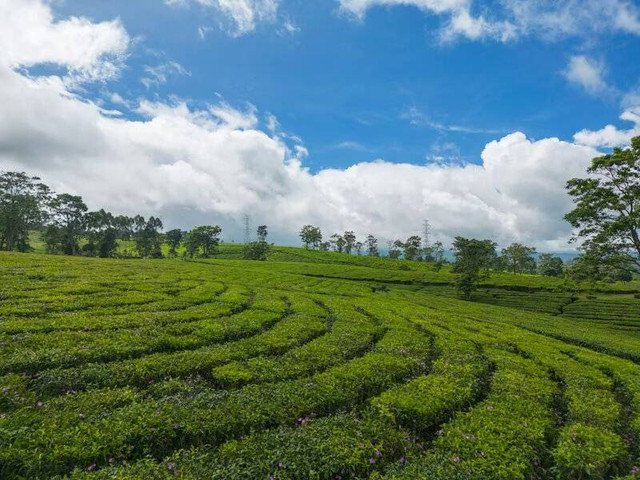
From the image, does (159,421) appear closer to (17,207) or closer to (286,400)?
(286,400)

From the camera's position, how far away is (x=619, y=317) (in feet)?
196

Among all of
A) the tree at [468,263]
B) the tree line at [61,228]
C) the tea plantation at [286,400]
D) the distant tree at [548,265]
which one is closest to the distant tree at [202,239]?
the tree line at [61,228]

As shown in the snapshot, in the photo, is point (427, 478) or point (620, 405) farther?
point (620, 405)

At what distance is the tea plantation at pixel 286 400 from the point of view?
841cm

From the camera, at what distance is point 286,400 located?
1117 cm

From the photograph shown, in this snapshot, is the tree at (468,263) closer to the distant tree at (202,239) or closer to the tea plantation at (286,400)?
the tea plantation at (286,400)

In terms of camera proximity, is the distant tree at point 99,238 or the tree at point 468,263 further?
the distant tree at point 99,238

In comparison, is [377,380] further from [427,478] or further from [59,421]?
[59,421]

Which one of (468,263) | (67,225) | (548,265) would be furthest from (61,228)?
(548,265)

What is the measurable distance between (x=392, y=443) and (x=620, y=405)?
10.4 meters

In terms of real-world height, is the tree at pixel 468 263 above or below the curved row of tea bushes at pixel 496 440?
above

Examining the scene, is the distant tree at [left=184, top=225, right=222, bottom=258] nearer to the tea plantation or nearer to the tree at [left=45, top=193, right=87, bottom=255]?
the tree at [left=45, top=193, right=87, bottom=255]

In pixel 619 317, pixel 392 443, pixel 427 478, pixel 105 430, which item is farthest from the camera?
pixel 619 317

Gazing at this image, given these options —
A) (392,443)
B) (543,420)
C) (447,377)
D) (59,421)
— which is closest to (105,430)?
(59,421)
